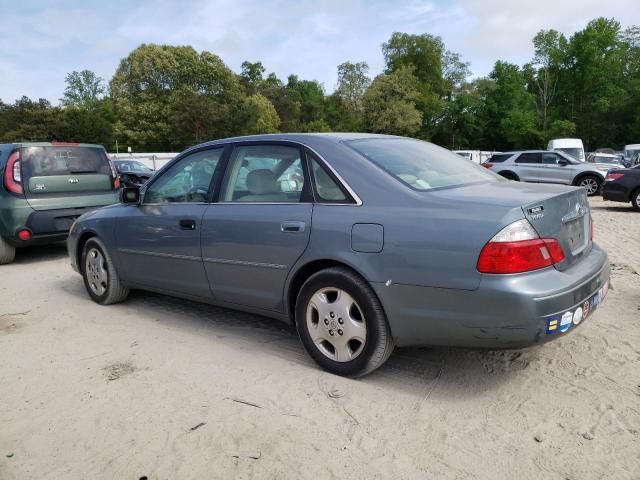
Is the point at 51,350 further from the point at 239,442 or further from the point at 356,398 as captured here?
the point at 356,398

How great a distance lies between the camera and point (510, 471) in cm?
231

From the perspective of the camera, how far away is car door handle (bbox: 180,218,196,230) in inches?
158

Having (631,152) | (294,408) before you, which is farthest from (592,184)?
(631,152)

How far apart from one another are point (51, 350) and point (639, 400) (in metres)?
4.07

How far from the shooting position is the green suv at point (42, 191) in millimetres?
6977

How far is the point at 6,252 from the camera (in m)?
7.25

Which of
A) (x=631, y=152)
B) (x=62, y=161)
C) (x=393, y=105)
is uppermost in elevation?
(x=393, y=105)

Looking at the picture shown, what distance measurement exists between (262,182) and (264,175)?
0.18 feet

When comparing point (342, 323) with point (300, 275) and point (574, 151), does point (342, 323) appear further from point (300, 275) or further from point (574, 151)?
point (574, 151)

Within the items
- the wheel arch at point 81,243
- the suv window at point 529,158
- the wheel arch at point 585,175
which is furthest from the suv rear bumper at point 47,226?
the wheel arch at point 585,175

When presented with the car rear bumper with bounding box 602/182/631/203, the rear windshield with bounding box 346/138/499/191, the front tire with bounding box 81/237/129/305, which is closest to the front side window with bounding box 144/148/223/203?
the front tire with bounding box 81/237/129/305

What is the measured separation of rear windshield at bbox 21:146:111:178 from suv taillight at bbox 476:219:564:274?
677 centimetres

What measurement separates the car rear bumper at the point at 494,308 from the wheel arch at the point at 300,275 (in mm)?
340

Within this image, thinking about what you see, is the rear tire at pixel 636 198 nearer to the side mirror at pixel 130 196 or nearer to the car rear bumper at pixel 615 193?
the car rear bumper at pixel 615 193
